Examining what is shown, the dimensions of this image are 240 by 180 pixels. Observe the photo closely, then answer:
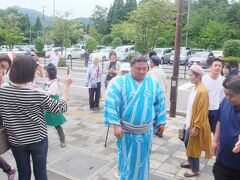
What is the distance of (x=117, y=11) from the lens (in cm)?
5888

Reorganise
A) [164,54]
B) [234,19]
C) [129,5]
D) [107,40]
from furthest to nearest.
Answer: [129,5], [107,40], [234,19], [164,54]

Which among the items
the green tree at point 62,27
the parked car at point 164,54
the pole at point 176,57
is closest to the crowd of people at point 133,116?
the pole at point 176,57

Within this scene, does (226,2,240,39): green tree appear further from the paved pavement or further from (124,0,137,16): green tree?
the paved pavement

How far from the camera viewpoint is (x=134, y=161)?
11.4 feet

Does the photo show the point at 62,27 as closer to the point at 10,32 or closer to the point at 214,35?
the point at 10,32

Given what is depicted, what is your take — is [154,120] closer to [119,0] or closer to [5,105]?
[5,105]

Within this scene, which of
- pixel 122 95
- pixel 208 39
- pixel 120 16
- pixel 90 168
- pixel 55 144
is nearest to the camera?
pixel 122 95

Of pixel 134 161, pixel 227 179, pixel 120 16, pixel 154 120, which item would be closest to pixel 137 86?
pixel 154 120

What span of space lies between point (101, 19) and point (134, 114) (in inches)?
2177

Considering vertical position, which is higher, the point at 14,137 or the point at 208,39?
the point at 208,39

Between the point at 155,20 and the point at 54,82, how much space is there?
503 inches

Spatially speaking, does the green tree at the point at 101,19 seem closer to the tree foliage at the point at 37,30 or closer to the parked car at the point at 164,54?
the tree foliage at the point at 37,30

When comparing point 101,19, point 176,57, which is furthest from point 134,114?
point 101,19

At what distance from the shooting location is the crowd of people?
8.83ft
